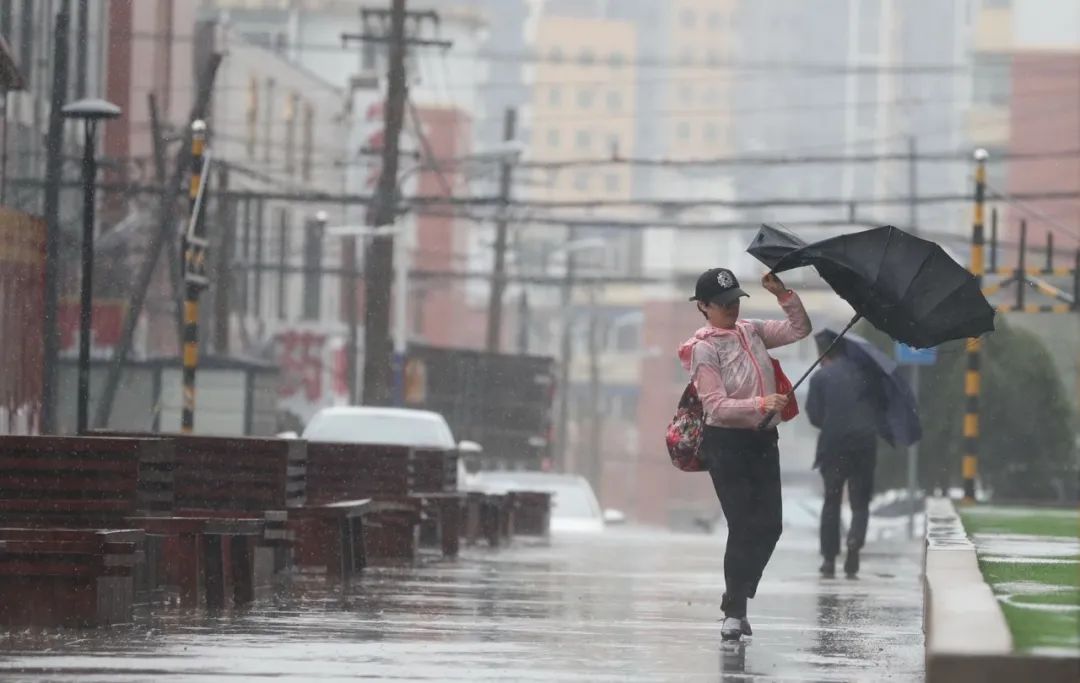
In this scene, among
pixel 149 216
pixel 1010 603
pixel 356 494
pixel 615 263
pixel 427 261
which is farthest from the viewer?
pixel 615 263

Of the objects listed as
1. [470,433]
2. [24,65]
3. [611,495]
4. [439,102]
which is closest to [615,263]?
[611,495]

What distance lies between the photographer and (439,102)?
381 ft

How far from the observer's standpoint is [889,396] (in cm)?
2028

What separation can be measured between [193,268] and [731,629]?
18.1 metres

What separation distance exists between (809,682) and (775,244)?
2.75 m

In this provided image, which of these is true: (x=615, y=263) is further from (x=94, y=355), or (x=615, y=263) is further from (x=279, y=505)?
(x=279, y=505)

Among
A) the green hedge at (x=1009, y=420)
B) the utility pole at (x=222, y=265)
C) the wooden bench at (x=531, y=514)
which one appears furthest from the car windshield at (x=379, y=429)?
the utility pole at (x=222, y=265)

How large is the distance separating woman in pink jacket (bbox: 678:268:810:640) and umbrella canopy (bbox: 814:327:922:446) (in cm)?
768

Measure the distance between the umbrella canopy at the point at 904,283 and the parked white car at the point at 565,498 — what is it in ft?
83.6

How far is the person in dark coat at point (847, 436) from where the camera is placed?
20.0 m

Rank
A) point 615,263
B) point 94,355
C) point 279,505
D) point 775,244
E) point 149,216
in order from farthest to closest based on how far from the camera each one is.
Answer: point 615,263 → point 149,216 → point 94,355 → point 279,505 → point 775,244

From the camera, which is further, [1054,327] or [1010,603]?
[1054,327]

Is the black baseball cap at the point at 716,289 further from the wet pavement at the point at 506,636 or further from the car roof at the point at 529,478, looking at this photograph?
the car roof at the point at 529,478

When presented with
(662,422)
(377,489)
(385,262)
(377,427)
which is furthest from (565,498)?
(662,422)
